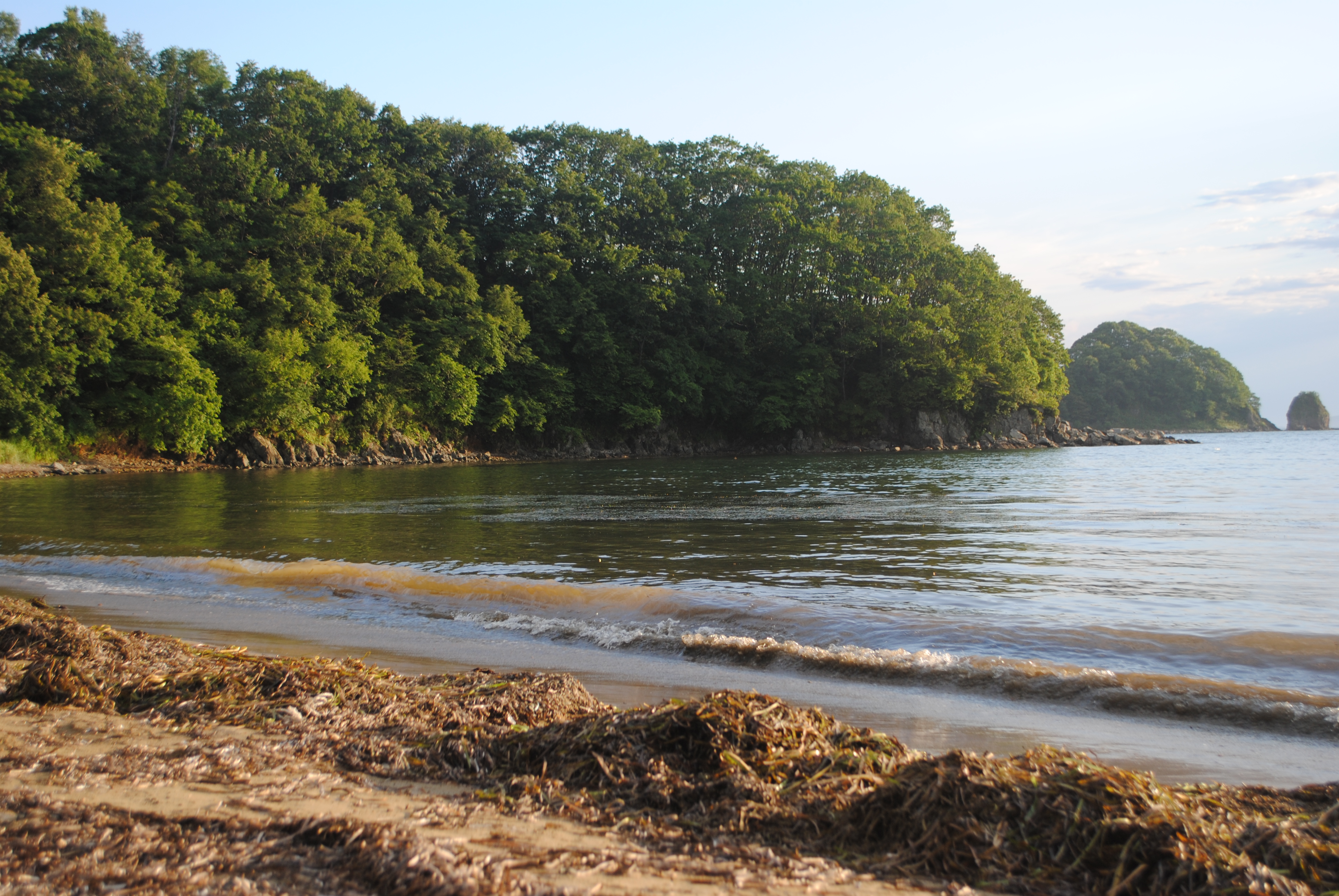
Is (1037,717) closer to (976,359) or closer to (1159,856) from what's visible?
(1159,856)

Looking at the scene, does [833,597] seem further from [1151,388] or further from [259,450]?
[1151,388]

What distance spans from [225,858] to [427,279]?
164ft

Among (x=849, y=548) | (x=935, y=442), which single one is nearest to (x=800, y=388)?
(x=935, y=442)

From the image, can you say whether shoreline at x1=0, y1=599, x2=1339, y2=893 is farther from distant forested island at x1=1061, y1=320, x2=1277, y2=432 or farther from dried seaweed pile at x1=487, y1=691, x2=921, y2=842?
distant forested island at x1=1061, y1=320, x2=1277, y2=432

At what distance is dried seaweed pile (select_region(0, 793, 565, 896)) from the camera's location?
211 cm

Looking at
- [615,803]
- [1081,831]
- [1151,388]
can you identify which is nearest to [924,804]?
[1081,831]

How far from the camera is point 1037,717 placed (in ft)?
15.8

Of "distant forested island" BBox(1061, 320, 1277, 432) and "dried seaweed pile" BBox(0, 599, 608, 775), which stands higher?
"distant forested island" BBox(1061, 320, 1277, 432)

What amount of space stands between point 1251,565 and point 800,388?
151ft

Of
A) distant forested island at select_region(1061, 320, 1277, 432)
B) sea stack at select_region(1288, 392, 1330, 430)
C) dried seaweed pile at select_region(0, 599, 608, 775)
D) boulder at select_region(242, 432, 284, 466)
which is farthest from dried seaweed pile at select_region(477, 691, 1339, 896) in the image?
sea stack at select_region(1288, 392, 1330, 430)

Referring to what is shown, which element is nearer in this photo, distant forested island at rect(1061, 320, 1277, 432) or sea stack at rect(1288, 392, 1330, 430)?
distant forested island at rect(1061, 320, 1277, 432)

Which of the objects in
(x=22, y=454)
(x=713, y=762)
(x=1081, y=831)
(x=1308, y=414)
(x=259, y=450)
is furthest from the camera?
(x=1308, y=414)

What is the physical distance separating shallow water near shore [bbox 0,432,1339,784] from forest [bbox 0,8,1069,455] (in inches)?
747

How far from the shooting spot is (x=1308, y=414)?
403 feet
